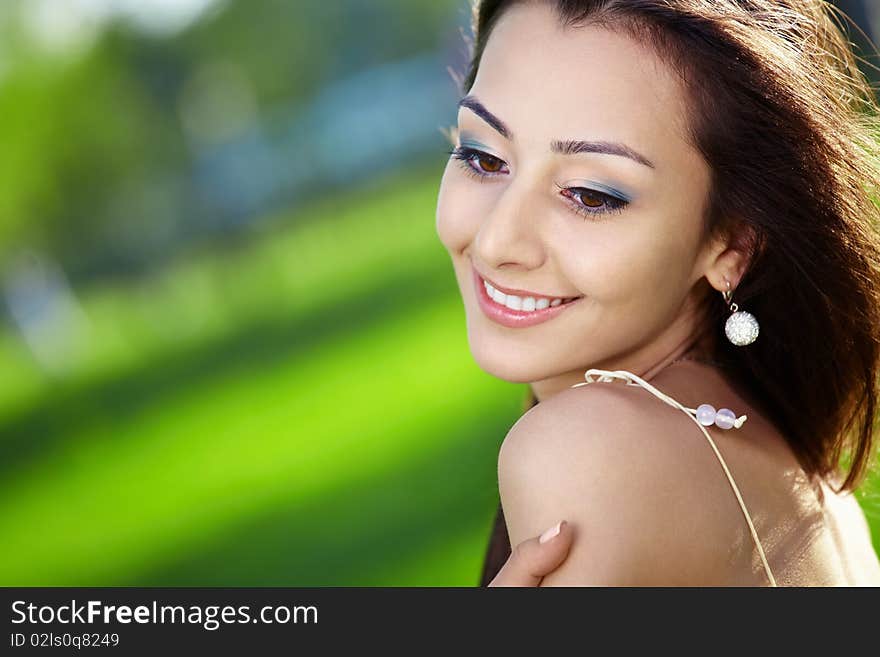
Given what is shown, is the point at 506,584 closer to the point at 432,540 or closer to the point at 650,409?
the point at 650,409

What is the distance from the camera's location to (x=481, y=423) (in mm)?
9109

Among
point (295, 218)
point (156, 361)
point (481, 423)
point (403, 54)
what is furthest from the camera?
point (403, 54)

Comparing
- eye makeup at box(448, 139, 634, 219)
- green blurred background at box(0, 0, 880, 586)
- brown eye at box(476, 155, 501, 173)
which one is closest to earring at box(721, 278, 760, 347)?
eye makeup at box(448, 139, 634, 219)

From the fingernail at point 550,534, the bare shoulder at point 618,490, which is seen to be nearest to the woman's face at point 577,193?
the bare shoulder at point 618,490

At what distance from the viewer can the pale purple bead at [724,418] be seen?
2.13 metres

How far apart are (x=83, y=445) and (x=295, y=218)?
8.17 metres

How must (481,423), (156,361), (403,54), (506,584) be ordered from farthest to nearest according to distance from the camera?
(403,54) < (156,361) < (481,423) < (506,584)

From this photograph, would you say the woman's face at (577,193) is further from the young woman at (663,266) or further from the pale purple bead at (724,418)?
the pale purple bead at (724,418)

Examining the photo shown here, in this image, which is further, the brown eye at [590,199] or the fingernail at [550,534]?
the brown eye at [590,199]

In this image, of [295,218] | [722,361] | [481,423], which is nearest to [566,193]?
[722,361]

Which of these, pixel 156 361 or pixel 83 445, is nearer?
pixel 83 445

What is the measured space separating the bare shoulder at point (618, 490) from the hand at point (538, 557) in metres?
0.02

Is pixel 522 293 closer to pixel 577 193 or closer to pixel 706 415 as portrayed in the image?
pixel 577 193

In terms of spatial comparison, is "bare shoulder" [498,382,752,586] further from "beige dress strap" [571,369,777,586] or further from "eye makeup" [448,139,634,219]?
"eye makeup" [448,139,634,219]
